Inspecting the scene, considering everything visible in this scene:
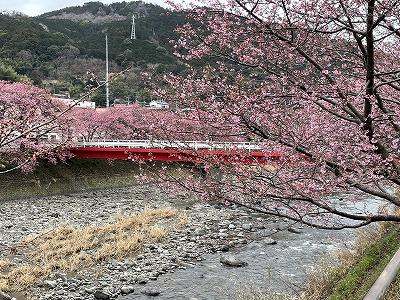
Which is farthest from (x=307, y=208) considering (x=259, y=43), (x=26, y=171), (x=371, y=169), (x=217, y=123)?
(x=26, y=171)

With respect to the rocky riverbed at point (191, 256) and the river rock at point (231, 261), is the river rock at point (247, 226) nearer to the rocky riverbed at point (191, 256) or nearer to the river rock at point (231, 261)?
the rocky riverbed at point (191, 256)

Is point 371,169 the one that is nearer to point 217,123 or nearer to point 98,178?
point 217,123

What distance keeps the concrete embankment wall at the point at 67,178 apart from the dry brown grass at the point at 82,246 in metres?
6.47

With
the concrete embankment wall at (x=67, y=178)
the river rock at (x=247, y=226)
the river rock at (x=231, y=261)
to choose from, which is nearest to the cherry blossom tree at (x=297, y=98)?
the river rock at (x=231, y=261)

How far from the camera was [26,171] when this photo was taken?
23484 mm

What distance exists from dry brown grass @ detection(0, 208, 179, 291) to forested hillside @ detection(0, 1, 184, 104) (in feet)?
63.6

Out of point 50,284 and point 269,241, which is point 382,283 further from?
point 269,241

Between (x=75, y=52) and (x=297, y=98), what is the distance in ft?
204

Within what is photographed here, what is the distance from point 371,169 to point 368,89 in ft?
2.64

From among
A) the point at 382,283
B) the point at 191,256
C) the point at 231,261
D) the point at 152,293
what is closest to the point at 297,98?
the point at 382,283

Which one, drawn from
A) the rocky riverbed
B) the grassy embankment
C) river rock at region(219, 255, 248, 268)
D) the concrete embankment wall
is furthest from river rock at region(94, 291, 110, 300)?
the concrete embankment wall

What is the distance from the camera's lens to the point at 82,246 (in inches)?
543

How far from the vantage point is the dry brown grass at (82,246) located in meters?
11.3

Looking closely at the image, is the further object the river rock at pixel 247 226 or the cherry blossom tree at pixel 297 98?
the river rock at pixel 247 226
